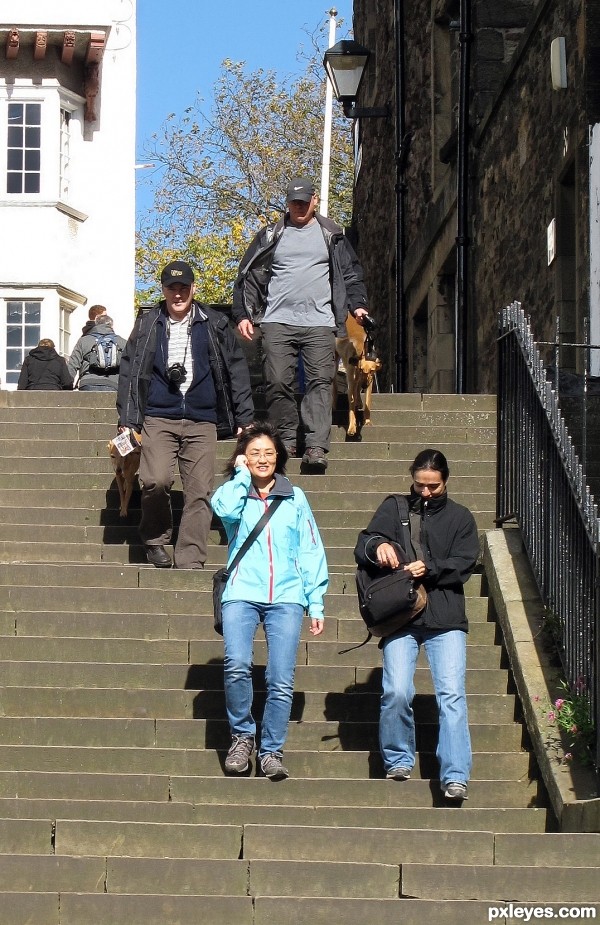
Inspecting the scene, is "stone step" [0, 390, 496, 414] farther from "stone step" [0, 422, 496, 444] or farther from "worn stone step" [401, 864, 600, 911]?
"worn stone step" [401, 864, 600, 911]

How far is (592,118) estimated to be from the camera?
12.5 meters

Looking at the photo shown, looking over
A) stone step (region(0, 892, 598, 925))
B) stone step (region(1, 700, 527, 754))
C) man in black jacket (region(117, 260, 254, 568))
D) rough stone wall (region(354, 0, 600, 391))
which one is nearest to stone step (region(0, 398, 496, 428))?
rough stone wall (region(354, 0, 600, 391))

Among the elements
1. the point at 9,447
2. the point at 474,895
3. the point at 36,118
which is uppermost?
the point at 36,118

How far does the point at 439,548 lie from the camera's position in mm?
8352

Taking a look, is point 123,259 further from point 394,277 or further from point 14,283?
point 394,277

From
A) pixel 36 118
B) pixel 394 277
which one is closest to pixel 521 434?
pixel 394 277

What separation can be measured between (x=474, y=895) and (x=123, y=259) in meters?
19.6

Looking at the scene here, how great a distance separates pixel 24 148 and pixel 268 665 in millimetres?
18772

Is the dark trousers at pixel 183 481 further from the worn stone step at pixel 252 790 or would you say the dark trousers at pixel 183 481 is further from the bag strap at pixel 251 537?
the worn stone step at pixel 252 790

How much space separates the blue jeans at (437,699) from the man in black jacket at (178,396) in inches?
97.5

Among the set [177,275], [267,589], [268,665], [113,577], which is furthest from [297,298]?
[268,665]

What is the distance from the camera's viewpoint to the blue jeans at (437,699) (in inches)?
308

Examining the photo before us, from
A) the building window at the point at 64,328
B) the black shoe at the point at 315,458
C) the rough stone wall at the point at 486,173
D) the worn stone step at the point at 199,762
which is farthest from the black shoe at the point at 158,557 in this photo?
the building window at the point at 64,328

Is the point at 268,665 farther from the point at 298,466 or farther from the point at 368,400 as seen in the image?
the point at 368,400
